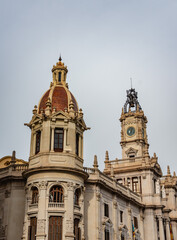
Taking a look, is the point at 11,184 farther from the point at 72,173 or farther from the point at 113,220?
the point at 113,220

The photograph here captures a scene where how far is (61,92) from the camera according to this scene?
138 ft

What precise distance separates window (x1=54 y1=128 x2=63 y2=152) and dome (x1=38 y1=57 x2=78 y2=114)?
8.18 ft

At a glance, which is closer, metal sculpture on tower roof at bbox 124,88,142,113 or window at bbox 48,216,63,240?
window at bbox 48,216,63,240

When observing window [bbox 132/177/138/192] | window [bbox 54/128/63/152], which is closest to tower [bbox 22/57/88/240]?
Result: window [bbox 54/128/63/152]

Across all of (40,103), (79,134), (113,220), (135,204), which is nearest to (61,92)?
(40,103)

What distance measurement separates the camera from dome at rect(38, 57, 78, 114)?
40438mm

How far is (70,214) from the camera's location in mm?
35188

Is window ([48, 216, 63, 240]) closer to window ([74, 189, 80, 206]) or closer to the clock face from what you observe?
window ([74, 189, 80, 206])

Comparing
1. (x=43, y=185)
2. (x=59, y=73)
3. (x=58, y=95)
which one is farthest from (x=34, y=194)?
(x=59, y=73)

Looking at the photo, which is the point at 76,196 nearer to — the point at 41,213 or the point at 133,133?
the point at 41,213

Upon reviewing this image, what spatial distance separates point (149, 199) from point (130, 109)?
20117 mm

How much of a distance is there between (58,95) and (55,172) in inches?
380

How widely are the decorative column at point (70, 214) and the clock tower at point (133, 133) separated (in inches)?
1089

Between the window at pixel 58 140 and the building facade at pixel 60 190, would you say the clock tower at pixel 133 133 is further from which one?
the window at pixel 58 140
